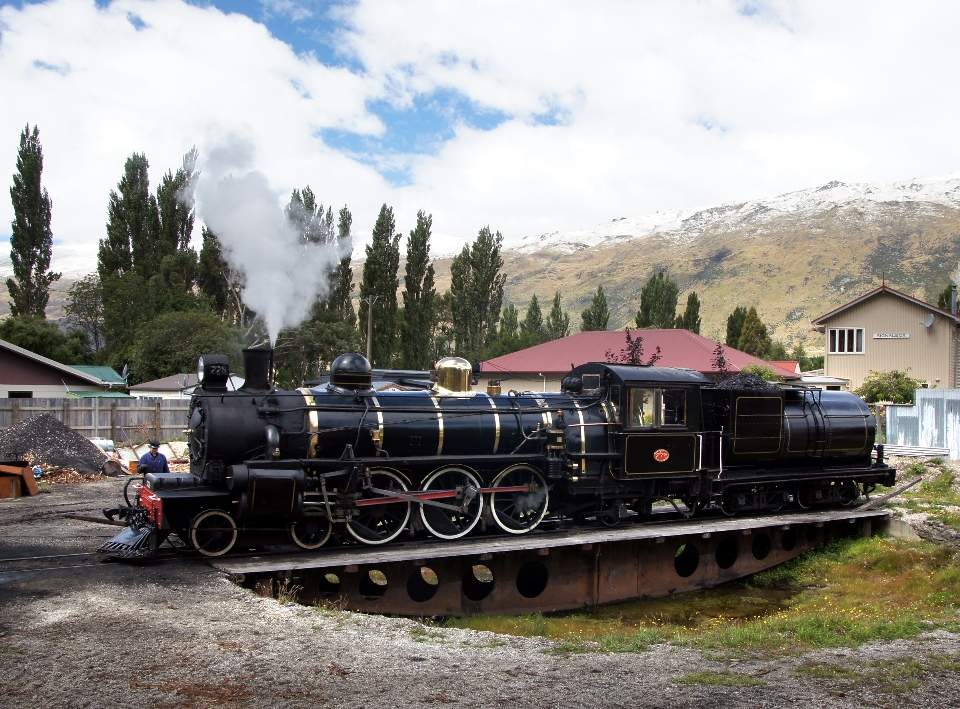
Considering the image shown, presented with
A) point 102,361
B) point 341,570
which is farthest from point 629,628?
point 102,361

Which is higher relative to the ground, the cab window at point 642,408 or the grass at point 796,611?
the cab window at point 642,408

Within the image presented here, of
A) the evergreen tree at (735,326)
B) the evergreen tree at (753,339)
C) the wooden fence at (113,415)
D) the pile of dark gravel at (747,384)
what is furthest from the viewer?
the evergreen tree at (735,326)

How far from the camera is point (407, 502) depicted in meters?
12.3

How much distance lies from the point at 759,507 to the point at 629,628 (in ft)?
17.2

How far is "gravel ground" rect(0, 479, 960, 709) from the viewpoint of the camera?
21.5 ft

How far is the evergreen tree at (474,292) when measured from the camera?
179ft

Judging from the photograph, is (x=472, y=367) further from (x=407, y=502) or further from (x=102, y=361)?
(x=102, y=361)

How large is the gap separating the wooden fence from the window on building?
31210mm

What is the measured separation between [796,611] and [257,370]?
9.04m

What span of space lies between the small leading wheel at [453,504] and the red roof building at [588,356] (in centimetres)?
2708

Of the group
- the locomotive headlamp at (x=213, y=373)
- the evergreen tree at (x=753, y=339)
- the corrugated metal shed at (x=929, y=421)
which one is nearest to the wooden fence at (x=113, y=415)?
the locomotive headlamp at (x=213, y=373)

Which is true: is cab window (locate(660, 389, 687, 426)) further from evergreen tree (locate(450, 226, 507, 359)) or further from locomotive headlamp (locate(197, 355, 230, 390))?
evergreen tree (locate(450, 226, 507, 359))

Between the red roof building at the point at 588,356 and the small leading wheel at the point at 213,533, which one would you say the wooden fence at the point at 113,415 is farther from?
the red roof building at the point at 588,356

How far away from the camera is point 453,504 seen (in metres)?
12.5
